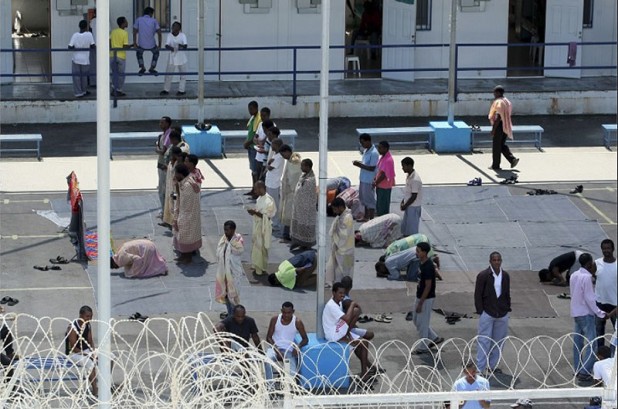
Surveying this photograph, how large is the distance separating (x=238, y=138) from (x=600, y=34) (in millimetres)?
8131

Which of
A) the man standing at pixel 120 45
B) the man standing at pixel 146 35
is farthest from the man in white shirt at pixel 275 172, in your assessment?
the man standing at pixel 146 35

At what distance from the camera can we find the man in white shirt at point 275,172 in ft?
69.8

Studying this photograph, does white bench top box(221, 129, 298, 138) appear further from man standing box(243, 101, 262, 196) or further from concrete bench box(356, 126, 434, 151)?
man standing box(243, 101, 262, 196)

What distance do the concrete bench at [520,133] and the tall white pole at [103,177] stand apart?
1428cm

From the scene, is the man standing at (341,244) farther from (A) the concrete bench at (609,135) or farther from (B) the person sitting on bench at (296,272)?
(A) the concrete bench at (609,135)

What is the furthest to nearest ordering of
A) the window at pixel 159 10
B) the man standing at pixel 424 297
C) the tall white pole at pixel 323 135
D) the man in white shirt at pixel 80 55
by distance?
the window at pixel 159 10 < the man in white shirt at pixel 80 55 < the man standing at pixel 424 297 < the tall white pole at pixel 323 135

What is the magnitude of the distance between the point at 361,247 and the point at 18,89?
388 inches

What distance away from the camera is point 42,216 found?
22.0 m

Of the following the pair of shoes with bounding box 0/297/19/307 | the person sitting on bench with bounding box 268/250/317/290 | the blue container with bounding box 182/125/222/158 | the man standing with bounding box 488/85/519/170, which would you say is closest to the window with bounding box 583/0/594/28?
the man standing with bounding box 488/85/519/170

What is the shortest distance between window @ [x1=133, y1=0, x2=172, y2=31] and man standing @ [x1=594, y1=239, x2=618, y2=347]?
1418 centimetres

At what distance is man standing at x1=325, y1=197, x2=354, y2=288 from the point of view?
18500 millimetres

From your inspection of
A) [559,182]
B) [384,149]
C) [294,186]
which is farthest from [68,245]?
[559,182]

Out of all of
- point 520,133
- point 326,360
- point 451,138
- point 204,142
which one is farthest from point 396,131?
point 326,360

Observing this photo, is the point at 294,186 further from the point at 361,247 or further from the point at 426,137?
the point at 426,137
